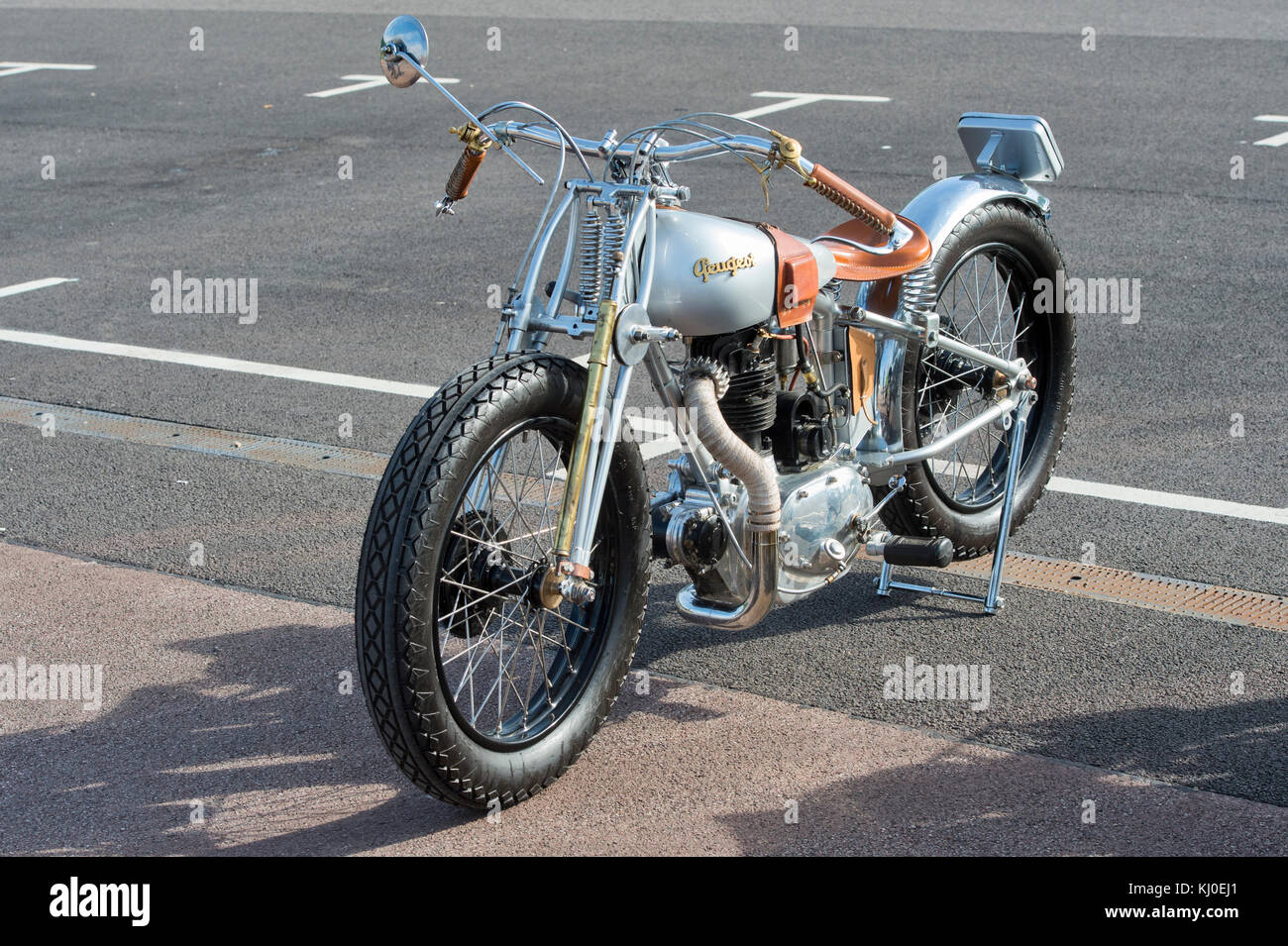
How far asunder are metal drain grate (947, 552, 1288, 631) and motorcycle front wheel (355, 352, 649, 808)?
159cm

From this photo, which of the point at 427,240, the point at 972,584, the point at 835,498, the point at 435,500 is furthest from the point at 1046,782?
the point at 427,240

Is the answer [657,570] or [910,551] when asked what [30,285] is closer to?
[657,570]

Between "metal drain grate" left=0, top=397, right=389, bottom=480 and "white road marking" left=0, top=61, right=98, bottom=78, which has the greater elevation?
"white road marking" left=0, top=61, right=98, bottom=78

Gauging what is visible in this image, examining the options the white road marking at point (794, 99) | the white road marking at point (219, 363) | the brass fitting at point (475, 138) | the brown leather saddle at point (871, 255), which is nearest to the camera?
the brass fitting at point (475, 138)

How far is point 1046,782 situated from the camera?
3973 mm

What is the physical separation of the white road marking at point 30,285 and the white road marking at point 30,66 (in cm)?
852

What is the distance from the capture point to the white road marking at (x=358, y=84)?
14.9 meters

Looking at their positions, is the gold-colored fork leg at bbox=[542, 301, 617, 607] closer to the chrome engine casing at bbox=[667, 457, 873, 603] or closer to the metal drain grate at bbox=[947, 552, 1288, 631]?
the chrome engine casing at bbox=[667, 457, 873, 603]

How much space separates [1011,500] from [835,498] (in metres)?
0.95

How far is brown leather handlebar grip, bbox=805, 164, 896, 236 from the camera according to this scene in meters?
4.02

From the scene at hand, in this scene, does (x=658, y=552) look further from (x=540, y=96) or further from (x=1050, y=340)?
(x=540, y=96)

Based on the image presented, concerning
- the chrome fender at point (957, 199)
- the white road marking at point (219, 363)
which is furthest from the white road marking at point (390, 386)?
Result: the chrome fender at point (957, 199)

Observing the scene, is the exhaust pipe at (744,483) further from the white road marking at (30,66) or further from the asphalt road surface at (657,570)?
the white road marking at (30,66)

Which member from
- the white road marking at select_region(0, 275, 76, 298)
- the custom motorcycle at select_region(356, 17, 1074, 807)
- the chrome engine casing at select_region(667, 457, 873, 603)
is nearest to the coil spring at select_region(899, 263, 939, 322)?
the custom motorcycle at select_region(356, 17, 1074, 807)
